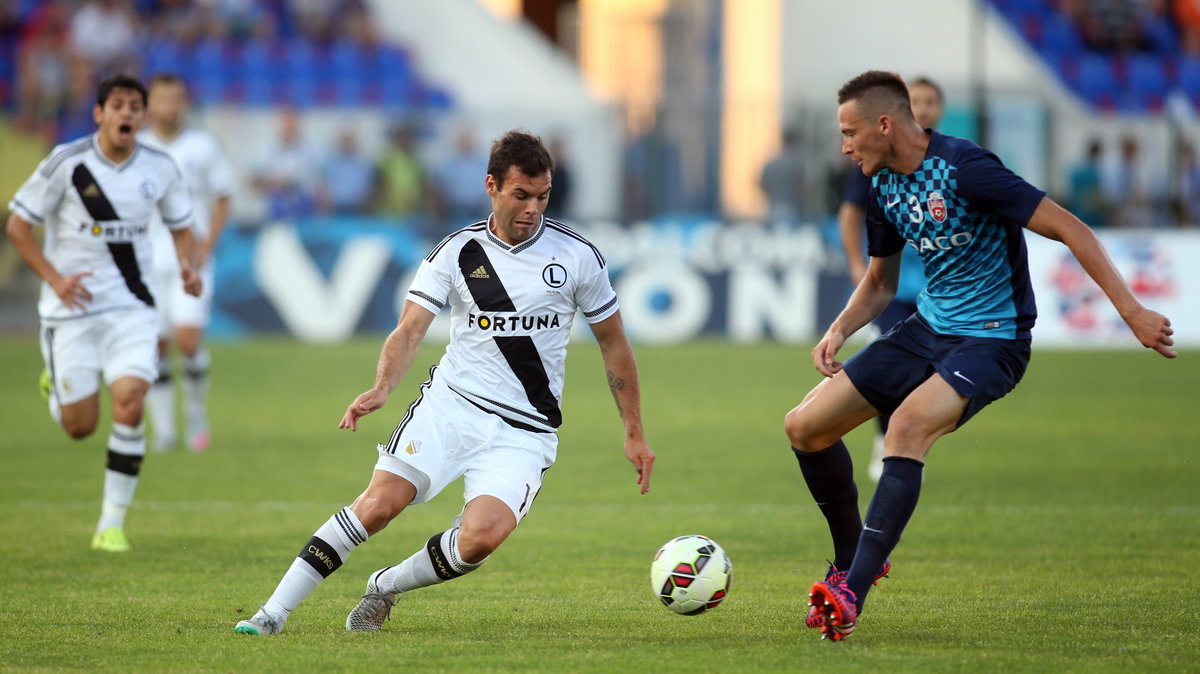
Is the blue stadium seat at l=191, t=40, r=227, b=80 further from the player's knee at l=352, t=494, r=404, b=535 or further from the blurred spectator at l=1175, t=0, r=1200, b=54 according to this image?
the player's knee at l=352, t=494, r=404, b=535

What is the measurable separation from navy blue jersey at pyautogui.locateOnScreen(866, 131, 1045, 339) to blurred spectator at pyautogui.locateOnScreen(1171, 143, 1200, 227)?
18091 millimetres

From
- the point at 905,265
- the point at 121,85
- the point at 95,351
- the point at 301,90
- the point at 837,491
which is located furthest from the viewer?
the point at 301,90

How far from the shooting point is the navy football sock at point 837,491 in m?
6.43

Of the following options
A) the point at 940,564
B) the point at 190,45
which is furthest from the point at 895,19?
the point at 940,564

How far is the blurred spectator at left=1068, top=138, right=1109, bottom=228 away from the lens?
75.9ft

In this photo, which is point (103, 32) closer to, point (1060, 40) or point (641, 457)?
point (1060, 40)

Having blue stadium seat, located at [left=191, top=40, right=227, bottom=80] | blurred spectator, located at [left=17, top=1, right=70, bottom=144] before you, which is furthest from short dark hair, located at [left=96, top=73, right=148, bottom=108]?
blue stadium seat, located at [left=191, top=40, right=227, bottom=80]

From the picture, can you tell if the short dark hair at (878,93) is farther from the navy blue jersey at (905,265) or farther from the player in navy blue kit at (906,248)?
the navy blue jersey at (905,265)

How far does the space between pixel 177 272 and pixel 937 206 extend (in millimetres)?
7771

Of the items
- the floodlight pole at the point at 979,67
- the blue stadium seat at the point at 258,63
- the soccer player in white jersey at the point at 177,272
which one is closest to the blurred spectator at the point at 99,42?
the blue stadium seat at the point at 258,63

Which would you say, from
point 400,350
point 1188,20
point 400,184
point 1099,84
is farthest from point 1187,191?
point 400,350

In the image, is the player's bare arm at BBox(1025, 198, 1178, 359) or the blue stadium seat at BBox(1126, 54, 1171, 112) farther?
the blue stadium seat at BBox(1126, 54, 1171, 112)

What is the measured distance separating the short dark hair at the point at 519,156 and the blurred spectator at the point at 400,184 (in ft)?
55.1

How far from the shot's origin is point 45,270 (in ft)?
27.1
